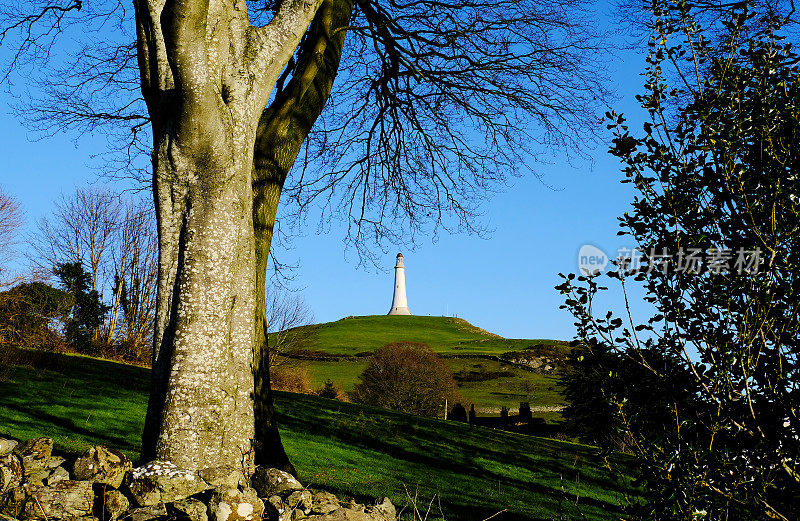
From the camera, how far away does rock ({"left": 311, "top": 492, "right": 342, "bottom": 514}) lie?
3.94 m

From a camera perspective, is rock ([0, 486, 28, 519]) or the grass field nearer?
rock ([0, 486, 28, 519])

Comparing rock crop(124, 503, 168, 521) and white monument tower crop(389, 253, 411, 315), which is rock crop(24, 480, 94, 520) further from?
white monument tower crop(389, 253, 411, 315)

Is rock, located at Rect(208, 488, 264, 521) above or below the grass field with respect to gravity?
above

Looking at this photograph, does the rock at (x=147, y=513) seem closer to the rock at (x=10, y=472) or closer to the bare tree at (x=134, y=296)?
the rock at (x=10, y=472)

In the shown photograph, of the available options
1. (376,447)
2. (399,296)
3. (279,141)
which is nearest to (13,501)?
(279,141)

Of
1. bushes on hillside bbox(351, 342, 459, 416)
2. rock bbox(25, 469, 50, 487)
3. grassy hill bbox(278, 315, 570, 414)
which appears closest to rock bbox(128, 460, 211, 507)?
rock bbox(25, 469, 50, 487)

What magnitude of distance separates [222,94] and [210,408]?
2.76 meters

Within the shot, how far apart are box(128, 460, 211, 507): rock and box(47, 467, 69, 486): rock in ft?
1.58

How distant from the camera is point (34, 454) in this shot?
4.18 metres

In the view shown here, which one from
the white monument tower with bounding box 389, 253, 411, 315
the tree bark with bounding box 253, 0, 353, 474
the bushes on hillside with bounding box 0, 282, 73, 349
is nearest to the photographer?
the tree bark with bounding box 253, 0, 353, 474

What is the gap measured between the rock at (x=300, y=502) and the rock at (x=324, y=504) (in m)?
0.03

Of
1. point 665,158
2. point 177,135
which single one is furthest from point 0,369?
point 665,158

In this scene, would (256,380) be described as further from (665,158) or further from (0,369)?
(0,369)

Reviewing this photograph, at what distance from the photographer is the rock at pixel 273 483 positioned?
168 inches
